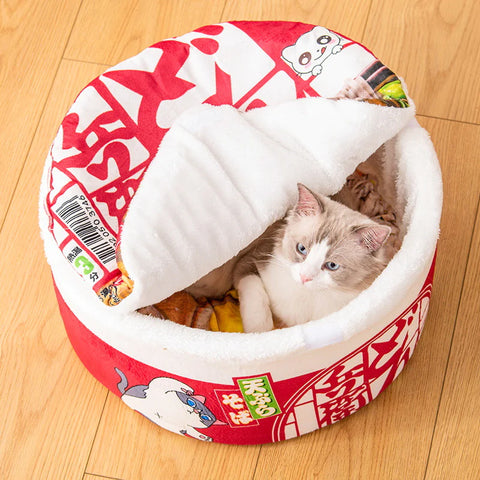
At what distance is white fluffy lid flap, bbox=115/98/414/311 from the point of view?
126cm

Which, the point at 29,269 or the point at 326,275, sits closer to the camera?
the point at 326,275

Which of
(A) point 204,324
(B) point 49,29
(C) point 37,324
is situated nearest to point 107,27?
(B) point 49,29

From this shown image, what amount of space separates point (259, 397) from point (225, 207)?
0.32m

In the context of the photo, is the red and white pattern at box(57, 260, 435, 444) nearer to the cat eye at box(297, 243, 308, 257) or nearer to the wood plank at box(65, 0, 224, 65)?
the cat eye at box(297, 243, 308, 257)

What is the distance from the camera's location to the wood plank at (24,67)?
184 centimetres

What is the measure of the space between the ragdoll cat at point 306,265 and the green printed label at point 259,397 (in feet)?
0.41

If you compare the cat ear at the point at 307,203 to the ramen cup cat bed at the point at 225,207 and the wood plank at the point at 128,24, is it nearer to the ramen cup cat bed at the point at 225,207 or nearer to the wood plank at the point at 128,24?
the ramen cup cat bed at the point at 225,207

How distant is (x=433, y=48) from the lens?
1.92 metres

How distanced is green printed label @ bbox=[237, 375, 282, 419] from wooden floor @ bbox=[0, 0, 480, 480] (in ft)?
0.55

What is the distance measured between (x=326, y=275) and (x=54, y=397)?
63 cm

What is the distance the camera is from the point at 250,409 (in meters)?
1.33

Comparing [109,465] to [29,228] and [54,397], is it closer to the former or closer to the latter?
[54,397]

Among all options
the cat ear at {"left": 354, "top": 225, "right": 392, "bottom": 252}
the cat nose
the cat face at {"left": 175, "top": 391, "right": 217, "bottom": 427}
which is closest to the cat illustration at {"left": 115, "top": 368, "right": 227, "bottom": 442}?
the cat face at {"left": 175, "top": 391, "right": 217, "bottom": 427}

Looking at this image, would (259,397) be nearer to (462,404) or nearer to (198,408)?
(198,408)
